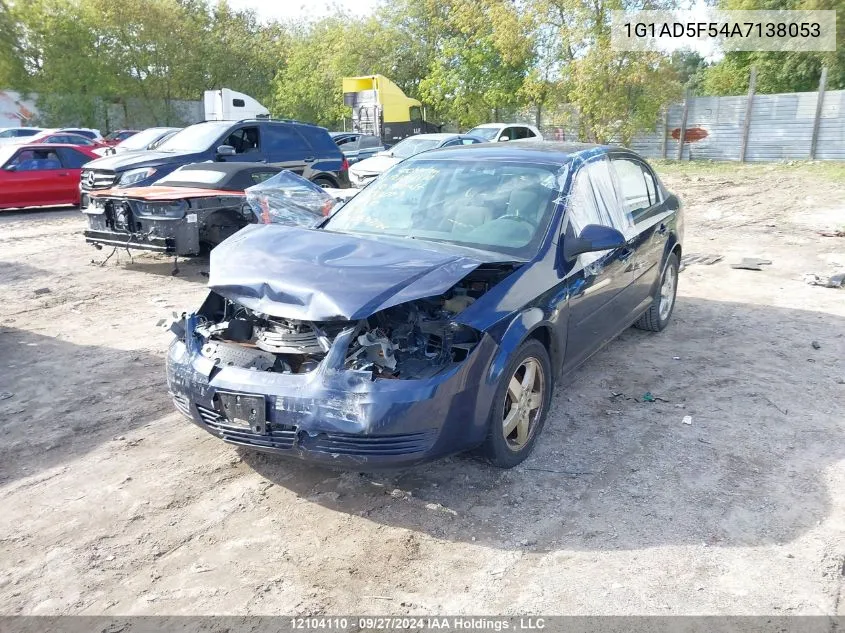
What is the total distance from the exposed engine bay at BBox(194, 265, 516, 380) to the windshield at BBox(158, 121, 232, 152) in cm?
854

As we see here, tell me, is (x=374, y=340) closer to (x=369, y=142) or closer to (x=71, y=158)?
(x=71, y=158)

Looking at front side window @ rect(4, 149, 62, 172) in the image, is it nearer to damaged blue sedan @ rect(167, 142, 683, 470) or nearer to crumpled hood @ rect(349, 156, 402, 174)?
crumpled hood @ rect(349, 156, 402, 174)

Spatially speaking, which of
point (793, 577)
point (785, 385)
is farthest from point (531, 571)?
point (785, 385)

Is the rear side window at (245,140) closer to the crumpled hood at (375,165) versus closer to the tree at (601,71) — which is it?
the crumpled hood at (375,165)

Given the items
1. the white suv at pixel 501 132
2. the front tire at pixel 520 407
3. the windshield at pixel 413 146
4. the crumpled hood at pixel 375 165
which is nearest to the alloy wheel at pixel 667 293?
the front tire at pixel 520 407

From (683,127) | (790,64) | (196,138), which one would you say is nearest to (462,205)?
(196,138)

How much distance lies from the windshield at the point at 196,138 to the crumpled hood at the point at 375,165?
3.67 metres

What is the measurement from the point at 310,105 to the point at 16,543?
3573cm

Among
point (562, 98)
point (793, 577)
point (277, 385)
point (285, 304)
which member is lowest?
point (793, 577)

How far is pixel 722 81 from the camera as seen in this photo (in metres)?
41.5

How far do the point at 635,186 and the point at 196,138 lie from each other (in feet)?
28.1

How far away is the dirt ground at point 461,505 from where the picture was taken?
2936mm

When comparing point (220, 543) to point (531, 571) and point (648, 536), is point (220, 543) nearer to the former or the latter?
point (531, 571)

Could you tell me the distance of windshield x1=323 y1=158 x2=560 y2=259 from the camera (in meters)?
4.38
